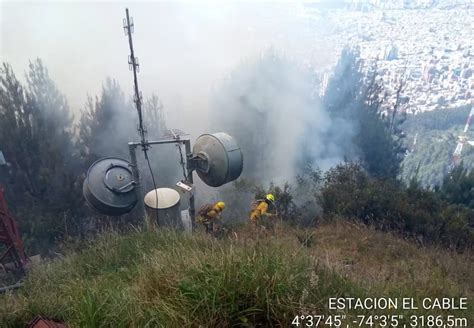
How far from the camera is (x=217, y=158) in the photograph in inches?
310

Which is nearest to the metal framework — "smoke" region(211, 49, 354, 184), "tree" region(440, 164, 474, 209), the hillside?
"tree" region(440, 164, 474, 209)

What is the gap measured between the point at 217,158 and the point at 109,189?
2557mm

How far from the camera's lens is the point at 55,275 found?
5.52 m

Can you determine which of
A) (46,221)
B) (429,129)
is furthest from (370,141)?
(429,129)

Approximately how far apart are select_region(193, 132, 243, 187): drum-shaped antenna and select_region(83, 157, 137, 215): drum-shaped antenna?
1704 mm

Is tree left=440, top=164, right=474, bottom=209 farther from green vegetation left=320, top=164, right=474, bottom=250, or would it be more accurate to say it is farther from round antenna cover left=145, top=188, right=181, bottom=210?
round antenna cover left=145, top=188, right=181, bottom=210

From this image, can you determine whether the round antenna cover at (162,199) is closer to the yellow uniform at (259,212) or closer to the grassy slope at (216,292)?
the yellow uniform at (259,212)

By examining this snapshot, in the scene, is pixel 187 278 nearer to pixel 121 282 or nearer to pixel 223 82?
pixel 121 282

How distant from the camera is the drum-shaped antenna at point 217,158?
25.6 ft

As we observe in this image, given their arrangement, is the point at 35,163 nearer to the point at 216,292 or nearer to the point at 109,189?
the point at 109,189

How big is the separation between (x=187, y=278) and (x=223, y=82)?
40250 millimetres

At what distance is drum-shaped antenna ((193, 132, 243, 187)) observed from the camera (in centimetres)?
780

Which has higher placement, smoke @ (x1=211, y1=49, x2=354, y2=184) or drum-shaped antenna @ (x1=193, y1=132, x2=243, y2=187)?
drum-shaped antenna @ (x1=193, y1=132, x2=243, y2=187)

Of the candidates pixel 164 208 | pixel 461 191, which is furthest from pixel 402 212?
pixel 461 191
